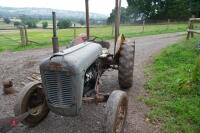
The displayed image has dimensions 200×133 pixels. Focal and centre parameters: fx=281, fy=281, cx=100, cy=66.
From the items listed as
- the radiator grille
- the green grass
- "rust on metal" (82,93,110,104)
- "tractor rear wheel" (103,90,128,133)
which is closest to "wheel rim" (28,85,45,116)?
the radiator grille

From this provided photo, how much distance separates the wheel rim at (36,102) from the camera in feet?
14.4

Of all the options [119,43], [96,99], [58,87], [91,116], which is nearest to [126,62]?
[119,43]

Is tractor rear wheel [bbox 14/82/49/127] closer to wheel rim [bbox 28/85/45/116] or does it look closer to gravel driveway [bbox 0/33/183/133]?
wheel rim [bbox 28/85/45/116]

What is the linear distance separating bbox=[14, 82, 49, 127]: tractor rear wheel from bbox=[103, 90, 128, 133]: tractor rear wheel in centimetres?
125

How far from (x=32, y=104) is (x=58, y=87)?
977 mm

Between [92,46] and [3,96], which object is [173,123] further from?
[3,96]

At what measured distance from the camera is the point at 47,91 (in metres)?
3.79

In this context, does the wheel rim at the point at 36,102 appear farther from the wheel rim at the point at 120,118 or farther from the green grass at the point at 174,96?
the green grass at the point at 174,96

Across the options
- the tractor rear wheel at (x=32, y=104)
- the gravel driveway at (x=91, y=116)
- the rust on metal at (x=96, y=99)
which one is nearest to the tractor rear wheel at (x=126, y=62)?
the gravel driveway at (x=91, y=116)

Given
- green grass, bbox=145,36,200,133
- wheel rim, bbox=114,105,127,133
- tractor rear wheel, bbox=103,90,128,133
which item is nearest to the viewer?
tractor rear wheel, bbox=103,90,128,133

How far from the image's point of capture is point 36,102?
14.7ft

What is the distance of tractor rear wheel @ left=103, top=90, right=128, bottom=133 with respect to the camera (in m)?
3.59

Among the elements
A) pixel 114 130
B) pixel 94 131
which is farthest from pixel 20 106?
pixel 114 130

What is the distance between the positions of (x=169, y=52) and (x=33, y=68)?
4.60m
